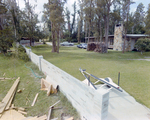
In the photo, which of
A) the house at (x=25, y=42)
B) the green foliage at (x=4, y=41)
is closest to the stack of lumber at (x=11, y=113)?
the green foliage at (x=4, y=41)

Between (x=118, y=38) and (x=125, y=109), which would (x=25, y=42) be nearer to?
(x=118, y=38)

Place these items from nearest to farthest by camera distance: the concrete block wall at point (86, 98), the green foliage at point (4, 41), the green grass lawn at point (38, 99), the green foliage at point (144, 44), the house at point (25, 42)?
1. the concrete block wall at point (86, 98)
2. the green grass lawn at point (38, 99)
3. the green foliage at point (4, 41)
4. the green foliage at point (144, 44)
5. the house at point (25, 42)

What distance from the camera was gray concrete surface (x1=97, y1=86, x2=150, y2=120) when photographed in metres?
3.28

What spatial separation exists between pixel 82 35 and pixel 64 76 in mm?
45657

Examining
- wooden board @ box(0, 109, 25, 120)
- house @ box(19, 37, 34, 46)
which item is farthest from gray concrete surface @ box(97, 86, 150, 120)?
house @ box(19, 37, 34, 46)

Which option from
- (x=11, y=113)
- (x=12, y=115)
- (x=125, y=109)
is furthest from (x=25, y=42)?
(x=125, y=109)

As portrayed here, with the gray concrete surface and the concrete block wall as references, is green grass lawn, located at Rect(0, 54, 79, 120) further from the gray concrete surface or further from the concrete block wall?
the gray concrete surface

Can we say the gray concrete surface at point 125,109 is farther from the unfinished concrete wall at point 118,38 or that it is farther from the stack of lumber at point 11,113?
the unfinished concrete wall at point 118,38

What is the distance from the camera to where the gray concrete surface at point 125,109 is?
3281 mm

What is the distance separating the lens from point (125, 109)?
3662 mm

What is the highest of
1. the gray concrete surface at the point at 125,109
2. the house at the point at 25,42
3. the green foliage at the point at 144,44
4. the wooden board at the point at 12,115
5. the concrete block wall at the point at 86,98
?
the house at the point at 25,42

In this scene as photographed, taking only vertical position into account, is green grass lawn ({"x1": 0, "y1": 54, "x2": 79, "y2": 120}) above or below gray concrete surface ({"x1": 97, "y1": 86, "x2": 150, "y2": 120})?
below

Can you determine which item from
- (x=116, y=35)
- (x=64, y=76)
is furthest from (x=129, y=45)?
(x=64, y=76)

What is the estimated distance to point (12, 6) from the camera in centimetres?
2050
